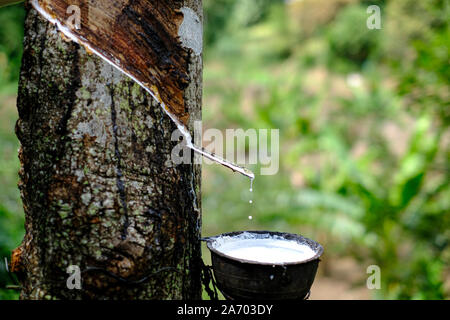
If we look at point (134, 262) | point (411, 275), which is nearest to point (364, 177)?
point (411, 275)

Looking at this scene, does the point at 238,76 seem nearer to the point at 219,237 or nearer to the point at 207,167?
the point at 207,167

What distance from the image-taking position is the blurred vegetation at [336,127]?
3.85 metres

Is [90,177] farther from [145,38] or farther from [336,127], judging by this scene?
[336,127]

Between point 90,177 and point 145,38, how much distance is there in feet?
1.73

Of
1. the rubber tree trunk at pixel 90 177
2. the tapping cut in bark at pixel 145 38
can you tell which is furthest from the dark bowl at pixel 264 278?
Answer: the tapping cut in bark at pixel 145 38

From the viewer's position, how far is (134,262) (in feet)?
4.08

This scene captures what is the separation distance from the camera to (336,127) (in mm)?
7234

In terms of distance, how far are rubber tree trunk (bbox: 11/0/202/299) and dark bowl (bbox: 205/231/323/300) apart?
20 cm

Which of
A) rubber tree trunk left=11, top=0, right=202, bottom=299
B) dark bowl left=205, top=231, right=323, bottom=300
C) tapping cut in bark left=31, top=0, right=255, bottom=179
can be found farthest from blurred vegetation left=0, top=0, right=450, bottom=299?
tapping cut in bark left=31, top=0, right=255, bottom=179

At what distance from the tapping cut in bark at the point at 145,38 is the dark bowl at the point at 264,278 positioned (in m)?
0.36

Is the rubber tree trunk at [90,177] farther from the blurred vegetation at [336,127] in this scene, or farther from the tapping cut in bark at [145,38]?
the blurred vegetation at [336,127]

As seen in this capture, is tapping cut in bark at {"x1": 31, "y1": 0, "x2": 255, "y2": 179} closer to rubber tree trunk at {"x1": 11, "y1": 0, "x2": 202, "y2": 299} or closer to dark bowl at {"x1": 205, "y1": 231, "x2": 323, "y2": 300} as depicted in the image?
rubber tree trunk at {"x1": 11, "y1": 0, "x2": 202, "y2": 299}

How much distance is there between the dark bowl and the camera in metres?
1.27
